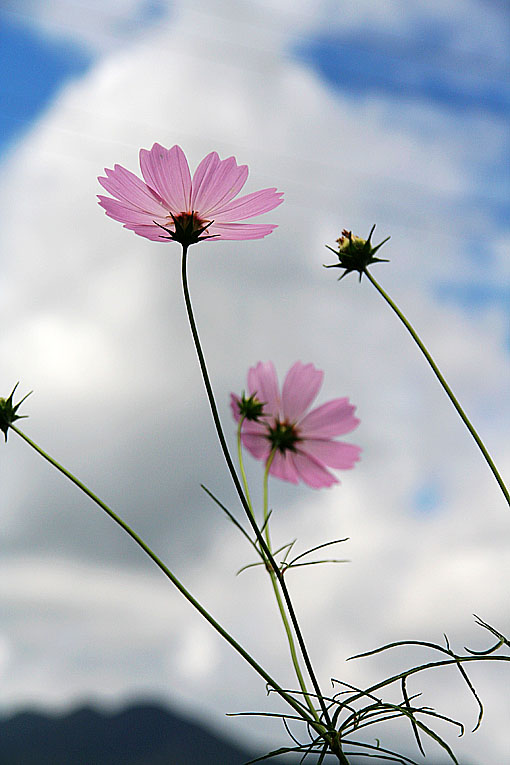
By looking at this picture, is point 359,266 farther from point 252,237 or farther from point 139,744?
point 139,744

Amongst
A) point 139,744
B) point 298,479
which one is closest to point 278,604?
point 298,479

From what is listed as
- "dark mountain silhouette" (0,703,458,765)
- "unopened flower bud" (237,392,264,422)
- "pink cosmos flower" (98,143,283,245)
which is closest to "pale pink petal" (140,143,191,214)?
"pink cosmos flower" (98,143,283,245)

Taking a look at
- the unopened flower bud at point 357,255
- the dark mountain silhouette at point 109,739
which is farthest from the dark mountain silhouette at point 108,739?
the unopened flower bud at point 357,255

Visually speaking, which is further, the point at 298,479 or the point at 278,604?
the point at 298,479

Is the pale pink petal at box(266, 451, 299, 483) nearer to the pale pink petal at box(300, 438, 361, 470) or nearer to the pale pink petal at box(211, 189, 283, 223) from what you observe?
the pale pink petal at box(300, 438, 361, 470)

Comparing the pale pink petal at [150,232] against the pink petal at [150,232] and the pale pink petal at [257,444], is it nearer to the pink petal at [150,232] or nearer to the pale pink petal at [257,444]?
the pink petal at [150,232]

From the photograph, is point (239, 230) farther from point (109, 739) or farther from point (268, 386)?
point (109, 739)

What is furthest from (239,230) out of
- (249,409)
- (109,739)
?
(109,739)
